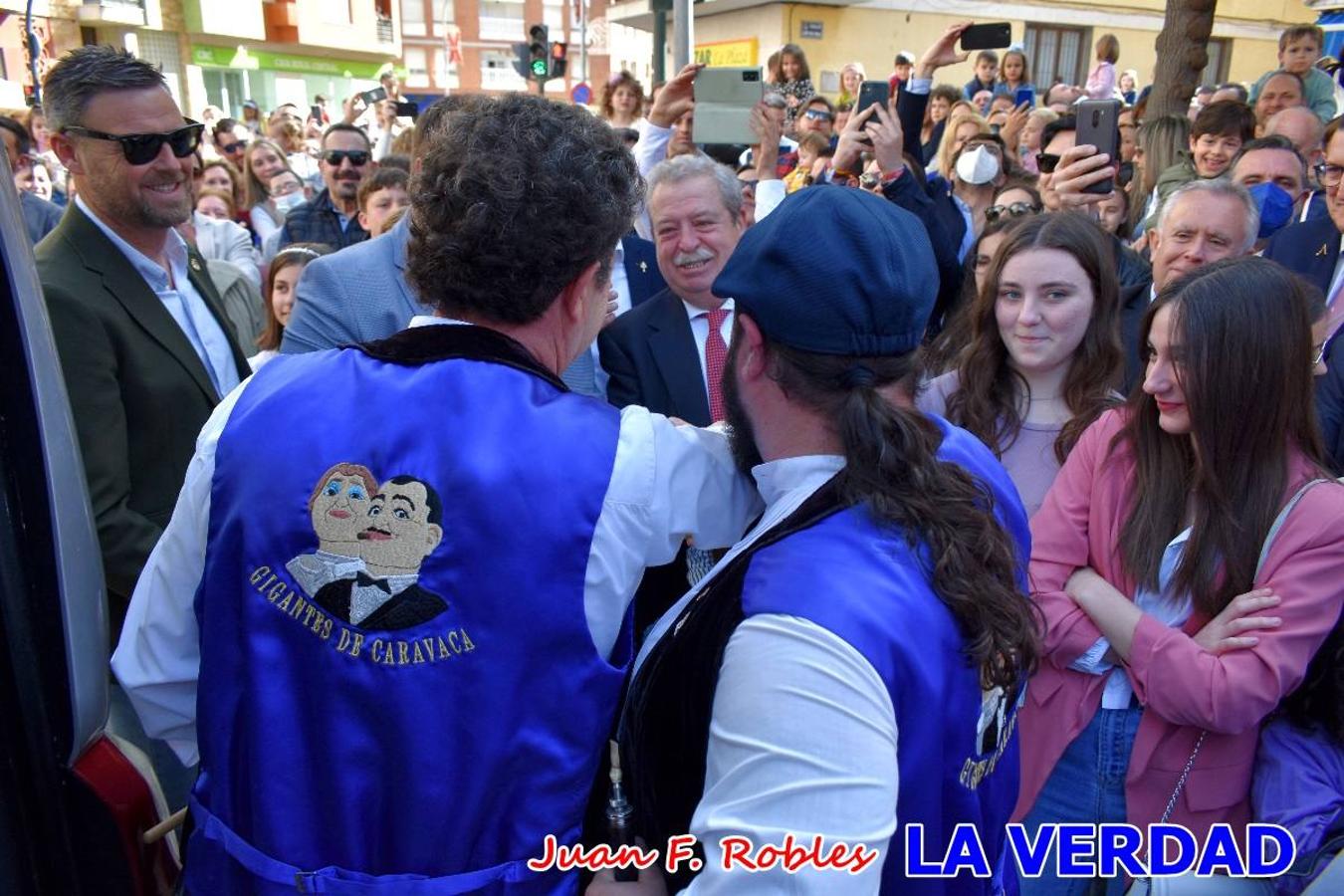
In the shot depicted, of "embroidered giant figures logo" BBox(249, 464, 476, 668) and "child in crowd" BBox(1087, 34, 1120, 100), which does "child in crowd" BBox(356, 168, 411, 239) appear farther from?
"child in crowd" BBox(1087, 34, 1120, 100)

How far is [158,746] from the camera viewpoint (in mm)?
2510

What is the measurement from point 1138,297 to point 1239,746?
5.86ft

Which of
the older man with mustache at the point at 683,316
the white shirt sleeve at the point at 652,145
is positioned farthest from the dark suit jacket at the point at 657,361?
the white shirt sleeve at the point at 652,145

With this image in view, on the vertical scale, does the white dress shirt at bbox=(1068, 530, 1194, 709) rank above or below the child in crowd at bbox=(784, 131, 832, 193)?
below

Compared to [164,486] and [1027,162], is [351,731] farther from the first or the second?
[1027,162]

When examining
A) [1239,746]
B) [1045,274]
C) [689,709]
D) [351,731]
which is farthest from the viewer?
[1045,274]

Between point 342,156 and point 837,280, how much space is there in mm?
5731

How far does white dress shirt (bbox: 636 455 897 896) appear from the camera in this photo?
1088 mm

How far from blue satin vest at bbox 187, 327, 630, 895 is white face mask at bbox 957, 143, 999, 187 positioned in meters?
4.63

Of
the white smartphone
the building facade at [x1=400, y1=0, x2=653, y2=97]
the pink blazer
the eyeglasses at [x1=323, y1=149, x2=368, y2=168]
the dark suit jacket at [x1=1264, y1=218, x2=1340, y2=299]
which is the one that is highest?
the building facade at [x1=400, y1=0, x2=653, y2=97]

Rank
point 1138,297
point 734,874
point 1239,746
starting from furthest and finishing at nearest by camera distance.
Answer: point 1138,297 → point 1239,746 → point 734,874

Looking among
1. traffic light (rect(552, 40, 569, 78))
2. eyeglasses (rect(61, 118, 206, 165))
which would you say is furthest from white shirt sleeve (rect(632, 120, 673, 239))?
traffic light (rect(552, 40, 569, 78))

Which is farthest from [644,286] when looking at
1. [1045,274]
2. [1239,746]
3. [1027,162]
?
[1027,162]

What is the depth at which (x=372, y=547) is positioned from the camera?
4.29 ft
